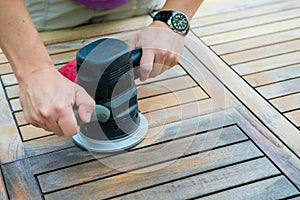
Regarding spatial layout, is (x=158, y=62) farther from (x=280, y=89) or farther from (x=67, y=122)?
(x=280, y=89)

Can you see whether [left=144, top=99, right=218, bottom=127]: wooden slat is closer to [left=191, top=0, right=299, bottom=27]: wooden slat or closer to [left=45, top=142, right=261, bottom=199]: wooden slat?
[left=45, top=142, right=261, bottom=199]: wooden slat

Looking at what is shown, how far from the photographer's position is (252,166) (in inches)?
46.9

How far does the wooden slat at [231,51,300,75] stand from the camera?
1.59 metres

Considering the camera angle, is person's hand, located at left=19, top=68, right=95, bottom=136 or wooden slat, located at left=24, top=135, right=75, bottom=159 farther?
wooden slat, located at left=24, top=135, right=75, bottom=159

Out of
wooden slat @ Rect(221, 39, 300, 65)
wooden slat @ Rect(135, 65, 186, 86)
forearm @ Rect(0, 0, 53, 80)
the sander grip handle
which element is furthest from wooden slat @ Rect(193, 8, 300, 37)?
forearm @ Rect(0, 0, 53, 80)

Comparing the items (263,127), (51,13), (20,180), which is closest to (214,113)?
(263,127)

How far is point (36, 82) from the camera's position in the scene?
104 centimetres

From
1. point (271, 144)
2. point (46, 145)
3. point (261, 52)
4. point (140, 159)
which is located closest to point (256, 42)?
point (261, 52)

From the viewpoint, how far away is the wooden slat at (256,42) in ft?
5.62

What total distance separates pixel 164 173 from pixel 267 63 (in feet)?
2.08

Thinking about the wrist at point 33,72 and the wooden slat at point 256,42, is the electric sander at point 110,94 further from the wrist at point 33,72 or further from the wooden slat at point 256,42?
the wooden slat at point 256,42

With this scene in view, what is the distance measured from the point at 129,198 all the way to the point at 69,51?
74 centimetres

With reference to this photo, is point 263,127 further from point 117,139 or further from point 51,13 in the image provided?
point 51,13

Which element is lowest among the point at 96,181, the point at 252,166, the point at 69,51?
the point at 69,51
